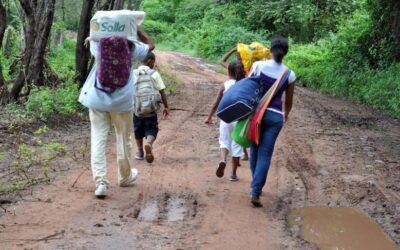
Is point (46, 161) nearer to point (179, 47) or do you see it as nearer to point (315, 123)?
point (315, 123)

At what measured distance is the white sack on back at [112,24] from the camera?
598 cm

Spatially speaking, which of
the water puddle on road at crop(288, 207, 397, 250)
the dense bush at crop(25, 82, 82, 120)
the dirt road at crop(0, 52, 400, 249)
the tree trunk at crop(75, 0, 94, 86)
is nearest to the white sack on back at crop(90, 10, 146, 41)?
the dirt road at crop(0, 52, 400, 249)

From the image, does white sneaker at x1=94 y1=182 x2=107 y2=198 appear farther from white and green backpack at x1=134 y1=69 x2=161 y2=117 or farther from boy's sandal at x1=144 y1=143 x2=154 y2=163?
white and green backpack at x1=134 y1=69 x2=161 y2=117

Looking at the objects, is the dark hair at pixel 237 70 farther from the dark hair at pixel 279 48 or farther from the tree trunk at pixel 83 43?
the tree trunk at pixel 83 43

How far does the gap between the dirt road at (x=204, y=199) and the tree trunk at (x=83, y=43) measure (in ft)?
11.4

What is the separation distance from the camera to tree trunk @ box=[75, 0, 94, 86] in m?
12.6

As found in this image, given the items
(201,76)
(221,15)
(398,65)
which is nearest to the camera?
(398,65)

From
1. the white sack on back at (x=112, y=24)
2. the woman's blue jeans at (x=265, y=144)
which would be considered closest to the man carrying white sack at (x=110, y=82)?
the white sack on back at (x=112, y=24)

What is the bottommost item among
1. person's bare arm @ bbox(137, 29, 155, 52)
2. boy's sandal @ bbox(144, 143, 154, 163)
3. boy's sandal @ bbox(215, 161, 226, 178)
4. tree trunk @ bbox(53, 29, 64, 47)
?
tree trunk @ bbox(53, 29, 64, 47)

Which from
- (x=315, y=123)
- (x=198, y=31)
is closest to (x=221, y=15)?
(x=198, y=31)

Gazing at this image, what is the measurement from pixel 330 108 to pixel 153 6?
128ft

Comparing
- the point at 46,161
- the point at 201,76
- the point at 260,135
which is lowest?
the point at 201,76

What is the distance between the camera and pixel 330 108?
1506 cm

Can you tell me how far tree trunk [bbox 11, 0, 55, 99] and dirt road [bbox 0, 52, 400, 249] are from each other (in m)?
3.31
